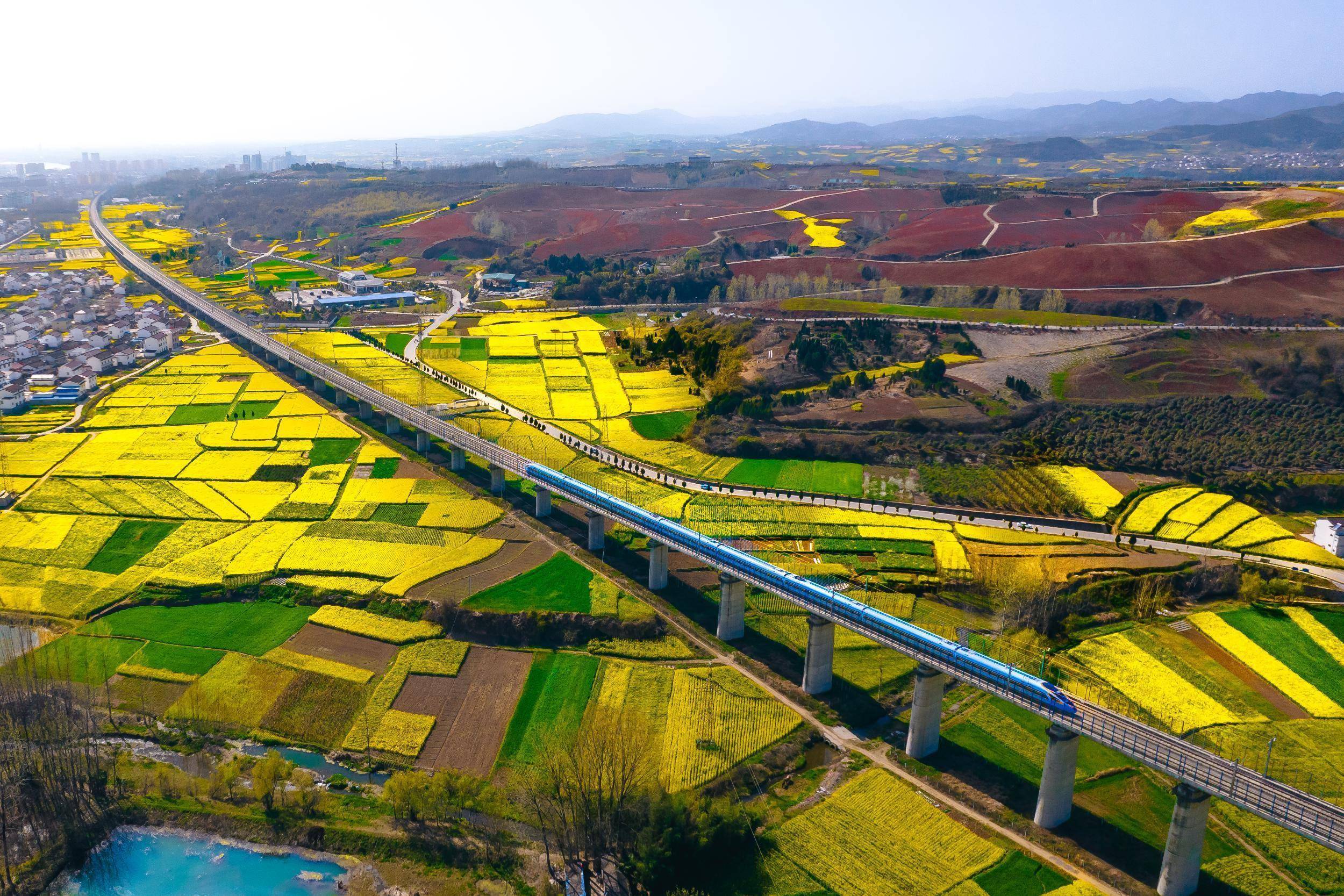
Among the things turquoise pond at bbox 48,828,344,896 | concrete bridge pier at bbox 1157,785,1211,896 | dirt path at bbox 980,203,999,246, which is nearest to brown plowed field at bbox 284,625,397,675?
turquoise pond at bbox 48,828,344,896

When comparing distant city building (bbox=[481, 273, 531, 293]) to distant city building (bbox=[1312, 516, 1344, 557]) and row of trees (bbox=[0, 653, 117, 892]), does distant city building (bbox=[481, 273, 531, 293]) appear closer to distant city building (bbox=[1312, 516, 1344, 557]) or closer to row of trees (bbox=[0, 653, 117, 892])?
row of trees (bbox=[0, 653, 117, 892])

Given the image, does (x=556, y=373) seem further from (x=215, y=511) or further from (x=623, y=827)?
(x=623, y=827)

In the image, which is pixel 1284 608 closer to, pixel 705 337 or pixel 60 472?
pixel 705 337

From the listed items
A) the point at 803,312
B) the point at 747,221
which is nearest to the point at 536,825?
the point at 803,312

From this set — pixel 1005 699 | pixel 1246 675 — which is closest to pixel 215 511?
pixel 1005 699

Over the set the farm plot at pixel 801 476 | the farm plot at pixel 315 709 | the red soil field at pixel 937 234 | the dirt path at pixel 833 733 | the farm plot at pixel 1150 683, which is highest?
the red soil field at pixel 937 234

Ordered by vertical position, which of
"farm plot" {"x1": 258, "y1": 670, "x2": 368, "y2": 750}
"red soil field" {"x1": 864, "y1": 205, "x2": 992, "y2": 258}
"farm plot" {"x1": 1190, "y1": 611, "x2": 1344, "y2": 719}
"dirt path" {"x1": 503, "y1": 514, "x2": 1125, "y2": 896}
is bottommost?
"farm plot" {"x1": 258, "y1": 670, "x2": 368, "y2": 750}

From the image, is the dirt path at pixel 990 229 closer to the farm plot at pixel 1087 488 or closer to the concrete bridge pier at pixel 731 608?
the farm plot at pixel 1087 488

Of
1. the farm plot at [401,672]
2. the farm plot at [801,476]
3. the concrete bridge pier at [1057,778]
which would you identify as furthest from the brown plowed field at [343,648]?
the concrete bridge pier at [1057,778]
